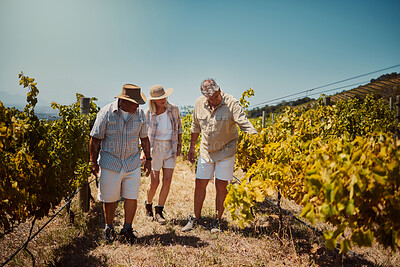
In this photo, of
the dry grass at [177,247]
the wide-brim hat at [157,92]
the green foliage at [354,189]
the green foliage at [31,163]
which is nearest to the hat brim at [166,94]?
the wide-brim hat at [157,92]

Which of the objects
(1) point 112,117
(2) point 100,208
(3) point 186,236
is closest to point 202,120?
(1) point 112,117

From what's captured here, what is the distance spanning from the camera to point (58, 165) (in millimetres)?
3041

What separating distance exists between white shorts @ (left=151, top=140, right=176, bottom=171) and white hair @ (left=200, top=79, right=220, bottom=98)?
973 millimetres

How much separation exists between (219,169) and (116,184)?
1.22 metres

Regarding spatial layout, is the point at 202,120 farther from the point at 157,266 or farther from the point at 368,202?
the point at 368,202

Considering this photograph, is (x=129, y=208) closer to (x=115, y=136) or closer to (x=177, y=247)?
(x=177, y=247)

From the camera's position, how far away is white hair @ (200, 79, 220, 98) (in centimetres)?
309

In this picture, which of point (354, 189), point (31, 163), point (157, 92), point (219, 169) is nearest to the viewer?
point (354, 189)

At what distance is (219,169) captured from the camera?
3.24 m

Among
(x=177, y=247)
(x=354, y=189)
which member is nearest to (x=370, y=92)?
(x=177, y=247)

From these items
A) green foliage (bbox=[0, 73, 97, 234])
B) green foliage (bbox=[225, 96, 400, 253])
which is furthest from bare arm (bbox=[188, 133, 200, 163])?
green foliage (bbox=[225, 96, 400, 253])

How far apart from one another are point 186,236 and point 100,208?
1.69 m

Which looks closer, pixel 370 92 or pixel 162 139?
pixel 162 139

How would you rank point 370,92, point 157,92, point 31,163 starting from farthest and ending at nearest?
point 370,92 → point 157,92 → point 31,163
